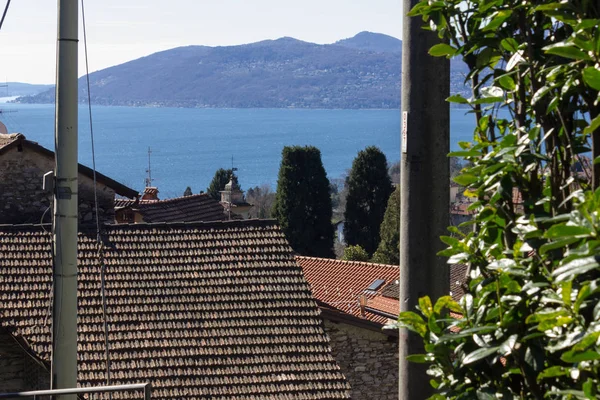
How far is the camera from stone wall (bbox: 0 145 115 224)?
15500mm

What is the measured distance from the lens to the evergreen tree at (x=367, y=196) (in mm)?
38625

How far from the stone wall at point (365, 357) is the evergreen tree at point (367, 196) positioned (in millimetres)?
25217

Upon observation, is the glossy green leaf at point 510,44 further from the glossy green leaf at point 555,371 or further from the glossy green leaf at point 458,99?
the glossy green leaf at point 555,371

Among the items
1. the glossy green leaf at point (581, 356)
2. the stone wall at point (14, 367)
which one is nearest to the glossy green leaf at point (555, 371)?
the glossy green leaf at point (581, 356)

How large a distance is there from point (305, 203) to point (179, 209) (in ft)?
52.0

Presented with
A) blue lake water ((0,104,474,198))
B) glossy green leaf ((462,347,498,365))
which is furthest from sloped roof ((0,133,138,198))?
blue lake water ((0,104,474,198))

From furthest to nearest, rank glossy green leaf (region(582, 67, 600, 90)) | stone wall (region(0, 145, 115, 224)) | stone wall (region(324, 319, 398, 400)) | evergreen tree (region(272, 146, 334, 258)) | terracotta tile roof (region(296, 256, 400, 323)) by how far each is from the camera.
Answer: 1. evergreen tree (region(272, 146, 334, 258))
2. terracotta tile roof (region(296, 256, 400, 323))
3. stone wall (region(0, 145, 115, 224))
4. stone wall (region(324, 319, 398, 400))
5. glossy green leaf (region(582, 67, 600, 90))

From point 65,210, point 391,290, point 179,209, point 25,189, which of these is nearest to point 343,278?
point 391,290

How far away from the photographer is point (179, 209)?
22.7 m

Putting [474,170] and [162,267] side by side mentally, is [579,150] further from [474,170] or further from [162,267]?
[162,267]

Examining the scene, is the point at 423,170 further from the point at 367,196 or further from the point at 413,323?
the point at 367,196

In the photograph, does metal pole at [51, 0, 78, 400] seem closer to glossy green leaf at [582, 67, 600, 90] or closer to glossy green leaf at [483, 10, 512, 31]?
glossy green leaf at [483, 10, 512, 31]

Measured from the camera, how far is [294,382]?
31.0 feet

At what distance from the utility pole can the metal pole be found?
2.43 meters
